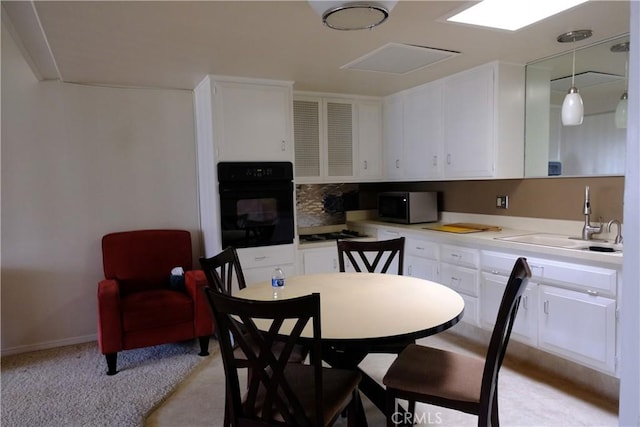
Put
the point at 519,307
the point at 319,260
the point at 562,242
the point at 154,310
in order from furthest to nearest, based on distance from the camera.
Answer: the point at 319,260 → the point at 154,310 → the point at 562,242 → the point at 519,307

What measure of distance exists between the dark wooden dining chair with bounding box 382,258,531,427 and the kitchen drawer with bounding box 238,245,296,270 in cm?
179

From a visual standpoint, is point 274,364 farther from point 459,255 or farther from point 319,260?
point 319,260

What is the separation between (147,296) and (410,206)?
2457 millimetres

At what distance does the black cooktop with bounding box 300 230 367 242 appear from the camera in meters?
4.05

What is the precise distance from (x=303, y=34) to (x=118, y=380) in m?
2.58

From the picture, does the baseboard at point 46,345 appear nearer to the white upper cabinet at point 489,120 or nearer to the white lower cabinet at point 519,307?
the white lower cabinet at point 519,307

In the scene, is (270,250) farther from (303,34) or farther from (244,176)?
(303,34)

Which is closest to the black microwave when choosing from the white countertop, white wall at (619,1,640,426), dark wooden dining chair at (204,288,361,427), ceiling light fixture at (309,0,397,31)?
the white countertop

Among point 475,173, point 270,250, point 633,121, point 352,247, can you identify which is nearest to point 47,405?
point 270,250

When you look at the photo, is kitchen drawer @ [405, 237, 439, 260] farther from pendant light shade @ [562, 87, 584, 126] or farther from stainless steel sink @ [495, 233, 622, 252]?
pendant light shade @ [562, 87, 584, 126]

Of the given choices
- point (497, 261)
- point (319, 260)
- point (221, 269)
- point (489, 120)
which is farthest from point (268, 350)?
point (489, 120)

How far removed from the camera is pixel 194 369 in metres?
2.97

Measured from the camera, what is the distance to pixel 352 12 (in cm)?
171

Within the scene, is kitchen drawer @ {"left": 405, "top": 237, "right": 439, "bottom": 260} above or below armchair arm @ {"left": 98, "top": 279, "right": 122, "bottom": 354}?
above
